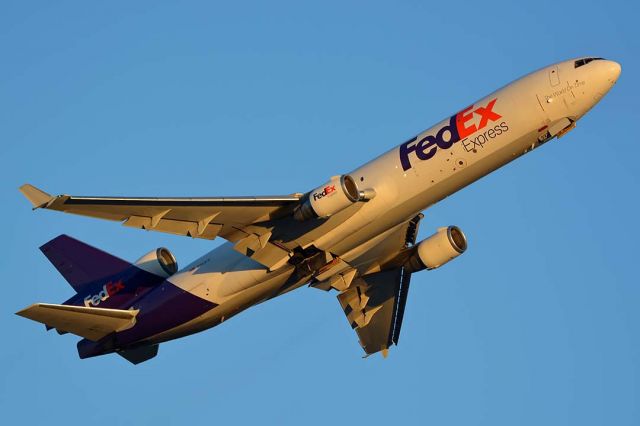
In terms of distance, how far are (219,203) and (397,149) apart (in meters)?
8.24

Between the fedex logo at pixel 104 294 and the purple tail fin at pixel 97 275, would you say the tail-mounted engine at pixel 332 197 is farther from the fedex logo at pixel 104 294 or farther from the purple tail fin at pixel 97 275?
the fedex logo at pixel 104 294

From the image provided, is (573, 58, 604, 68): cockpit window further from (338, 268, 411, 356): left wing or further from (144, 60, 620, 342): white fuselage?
(338, 268, 411, 356): left wing

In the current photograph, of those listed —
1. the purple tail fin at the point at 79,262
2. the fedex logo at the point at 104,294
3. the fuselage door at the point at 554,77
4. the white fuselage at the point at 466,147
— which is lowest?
the white fuselage at the point at 466,147

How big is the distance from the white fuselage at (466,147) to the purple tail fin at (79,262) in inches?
444

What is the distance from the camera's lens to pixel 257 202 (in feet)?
151

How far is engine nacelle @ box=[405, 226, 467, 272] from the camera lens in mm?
52562

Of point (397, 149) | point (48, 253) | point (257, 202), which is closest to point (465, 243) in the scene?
point (397, 149)

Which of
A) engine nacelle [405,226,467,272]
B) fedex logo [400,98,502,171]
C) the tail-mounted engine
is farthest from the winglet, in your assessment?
engine nacelle [405,226,467,272]

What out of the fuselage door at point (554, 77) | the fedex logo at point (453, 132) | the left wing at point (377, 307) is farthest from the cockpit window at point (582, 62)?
the left wing at point (377, 307)

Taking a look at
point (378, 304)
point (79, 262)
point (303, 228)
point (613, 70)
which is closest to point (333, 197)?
point (303, 228)

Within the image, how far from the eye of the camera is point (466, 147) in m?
46.4

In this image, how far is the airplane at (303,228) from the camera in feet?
150

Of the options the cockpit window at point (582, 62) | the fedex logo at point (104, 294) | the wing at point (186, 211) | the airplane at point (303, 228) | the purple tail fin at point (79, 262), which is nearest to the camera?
the wing at point (186, 211)

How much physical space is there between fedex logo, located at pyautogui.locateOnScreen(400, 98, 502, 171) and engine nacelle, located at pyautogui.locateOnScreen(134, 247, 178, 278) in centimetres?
1303
